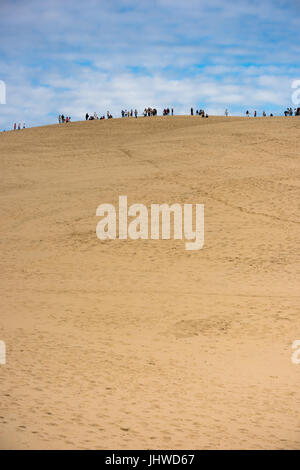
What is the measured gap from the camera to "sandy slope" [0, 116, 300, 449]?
251 inches

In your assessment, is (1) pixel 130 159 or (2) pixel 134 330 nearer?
(2) pixel 134 330

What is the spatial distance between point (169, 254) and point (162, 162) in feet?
37.5

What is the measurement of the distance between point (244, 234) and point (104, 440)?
12.0 metres

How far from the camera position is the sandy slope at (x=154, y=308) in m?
6.37

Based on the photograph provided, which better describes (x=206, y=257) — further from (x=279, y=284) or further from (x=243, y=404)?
(x=243, y=404)

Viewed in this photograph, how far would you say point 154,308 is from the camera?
1187 cm

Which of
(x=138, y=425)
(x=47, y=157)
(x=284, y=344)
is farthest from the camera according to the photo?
(x=47, y=157)

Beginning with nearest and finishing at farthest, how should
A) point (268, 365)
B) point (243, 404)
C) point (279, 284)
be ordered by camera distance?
point (243, 404) < point (268, 365) < point (279, 284)

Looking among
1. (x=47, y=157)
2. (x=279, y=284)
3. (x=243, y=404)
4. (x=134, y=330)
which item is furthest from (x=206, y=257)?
(x=47, y=157)

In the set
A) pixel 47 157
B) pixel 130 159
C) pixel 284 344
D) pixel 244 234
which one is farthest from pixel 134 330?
pixel 47 157

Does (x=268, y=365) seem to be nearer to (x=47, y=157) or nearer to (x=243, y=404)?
(x=243, y=404)

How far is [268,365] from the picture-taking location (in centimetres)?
858

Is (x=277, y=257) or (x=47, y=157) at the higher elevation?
(x=47, y=157)

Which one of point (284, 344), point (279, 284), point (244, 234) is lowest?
point (284, 344)
